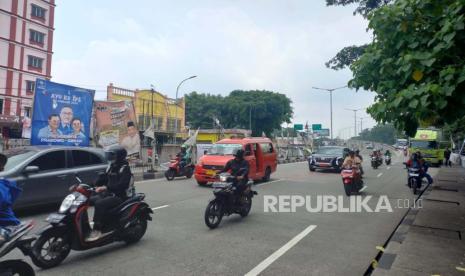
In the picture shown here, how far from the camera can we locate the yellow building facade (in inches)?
1494

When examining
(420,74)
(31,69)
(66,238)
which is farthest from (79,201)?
(31,69)

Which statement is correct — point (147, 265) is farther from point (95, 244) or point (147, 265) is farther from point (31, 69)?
point (31, 69)

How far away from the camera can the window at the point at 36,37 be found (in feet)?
139

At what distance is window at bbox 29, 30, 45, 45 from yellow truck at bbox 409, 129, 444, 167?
41691 mm

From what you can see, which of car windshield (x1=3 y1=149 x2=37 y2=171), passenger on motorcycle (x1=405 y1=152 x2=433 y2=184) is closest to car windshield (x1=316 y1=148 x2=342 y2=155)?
passenger on motorcycle (x1=405 y1=152 x2=433 y2=184)

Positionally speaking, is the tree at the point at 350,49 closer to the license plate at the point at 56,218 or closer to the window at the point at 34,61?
the license plate at the point at 56,218


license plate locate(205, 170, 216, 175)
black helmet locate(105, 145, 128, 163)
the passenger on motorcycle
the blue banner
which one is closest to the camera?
black helmet locate(105, 145, 128, 163)

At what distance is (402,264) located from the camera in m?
5.10

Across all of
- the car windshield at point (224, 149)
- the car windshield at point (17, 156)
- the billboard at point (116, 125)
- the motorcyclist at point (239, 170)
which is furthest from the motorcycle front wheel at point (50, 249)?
the billboard at point (116, 125)

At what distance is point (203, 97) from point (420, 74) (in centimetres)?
5683

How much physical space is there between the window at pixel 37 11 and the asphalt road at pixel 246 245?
42012mm

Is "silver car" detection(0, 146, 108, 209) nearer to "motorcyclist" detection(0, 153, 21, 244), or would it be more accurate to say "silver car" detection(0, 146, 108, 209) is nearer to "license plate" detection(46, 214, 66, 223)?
"license plate" detection(46, 214, 66, 223)

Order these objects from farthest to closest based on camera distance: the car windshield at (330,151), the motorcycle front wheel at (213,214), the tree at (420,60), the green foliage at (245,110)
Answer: the green foliage at (245,110) → the car windshield at (330,151) → the motorcycle front wheel at (213,214) → the tree at (420,60)

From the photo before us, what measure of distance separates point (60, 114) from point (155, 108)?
2923cm
